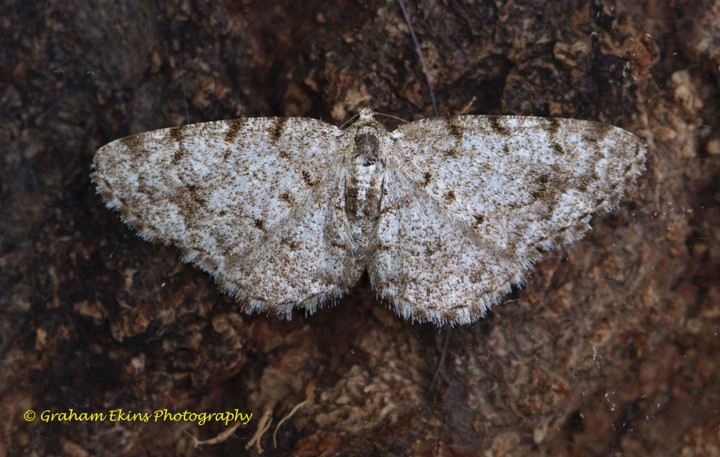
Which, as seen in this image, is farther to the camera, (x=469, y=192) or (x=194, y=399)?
(x=194, y=399)

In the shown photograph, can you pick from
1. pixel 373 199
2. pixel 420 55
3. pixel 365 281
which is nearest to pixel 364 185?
pixel 373 199

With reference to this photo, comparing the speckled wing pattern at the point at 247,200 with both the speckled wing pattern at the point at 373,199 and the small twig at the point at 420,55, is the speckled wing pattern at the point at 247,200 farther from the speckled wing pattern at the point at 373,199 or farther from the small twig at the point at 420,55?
the small twig at the point at 420,55

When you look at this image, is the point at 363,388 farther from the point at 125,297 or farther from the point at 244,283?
the point at 125,297

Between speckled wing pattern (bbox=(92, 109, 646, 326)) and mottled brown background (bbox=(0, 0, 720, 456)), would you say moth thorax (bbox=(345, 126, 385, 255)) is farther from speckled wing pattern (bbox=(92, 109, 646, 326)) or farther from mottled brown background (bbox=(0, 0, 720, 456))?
mottled brown background (bbox=(0, 0, 720, 456))

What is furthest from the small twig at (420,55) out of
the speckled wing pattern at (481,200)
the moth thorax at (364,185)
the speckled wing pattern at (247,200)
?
the speckled wing pattern at (247,200)

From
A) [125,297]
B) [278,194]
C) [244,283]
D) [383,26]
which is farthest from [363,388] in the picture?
[383,26]

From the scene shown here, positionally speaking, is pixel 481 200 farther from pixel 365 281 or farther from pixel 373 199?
pixel 365 281
